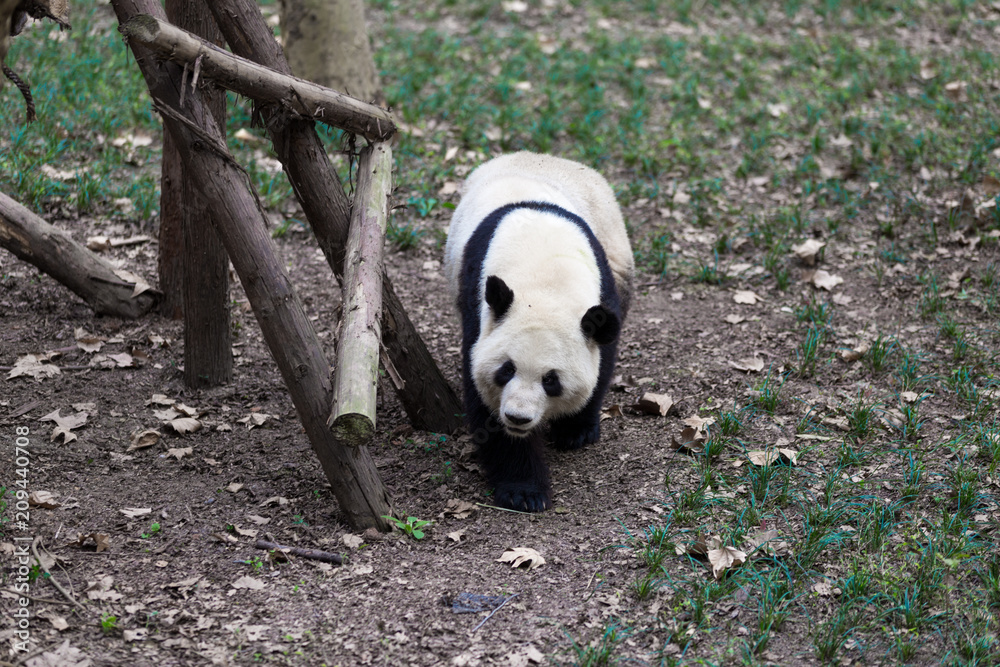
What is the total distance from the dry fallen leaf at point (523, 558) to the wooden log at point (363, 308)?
2.66 feet

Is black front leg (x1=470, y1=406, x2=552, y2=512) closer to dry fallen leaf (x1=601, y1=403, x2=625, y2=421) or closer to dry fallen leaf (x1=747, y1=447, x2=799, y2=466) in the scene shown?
dry fallen leaf (x1=601, y1=403, x2=625, y2=421)

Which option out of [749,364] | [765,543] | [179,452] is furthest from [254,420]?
[749,364]

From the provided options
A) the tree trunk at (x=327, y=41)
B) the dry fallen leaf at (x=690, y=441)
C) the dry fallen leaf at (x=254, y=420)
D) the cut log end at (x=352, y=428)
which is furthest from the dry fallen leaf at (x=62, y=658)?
the tree trunk at (x=327, y=41)

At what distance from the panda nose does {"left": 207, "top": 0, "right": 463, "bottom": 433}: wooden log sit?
49 centimetres

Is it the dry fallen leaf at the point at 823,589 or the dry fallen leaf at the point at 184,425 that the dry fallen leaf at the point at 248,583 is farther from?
the dry fallen leaf at the point at 823,589

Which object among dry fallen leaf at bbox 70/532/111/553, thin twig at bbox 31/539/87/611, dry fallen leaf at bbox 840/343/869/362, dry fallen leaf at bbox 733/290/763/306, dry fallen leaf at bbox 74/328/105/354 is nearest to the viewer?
thin twig at bbox 31/539/87/611

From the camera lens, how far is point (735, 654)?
3.06 meters

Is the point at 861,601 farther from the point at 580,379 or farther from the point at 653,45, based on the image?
the point at 653,45

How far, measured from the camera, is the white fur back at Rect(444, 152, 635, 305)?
15.6ft

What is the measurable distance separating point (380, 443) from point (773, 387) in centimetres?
218

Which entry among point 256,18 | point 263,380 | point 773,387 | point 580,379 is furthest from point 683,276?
point 256,18

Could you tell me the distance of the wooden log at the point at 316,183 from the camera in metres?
3.81

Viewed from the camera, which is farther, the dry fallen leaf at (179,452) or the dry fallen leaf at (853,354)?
the dry fallen leaf at (853,354)

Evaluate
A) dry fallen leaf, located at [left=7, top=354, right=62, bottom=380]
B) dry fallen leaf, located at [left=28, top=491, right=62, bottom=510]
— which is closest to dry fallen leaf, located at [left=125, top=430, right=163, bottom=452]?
dry fallen leaf, located at [left=28, top=491, right=62, bottom=510]
